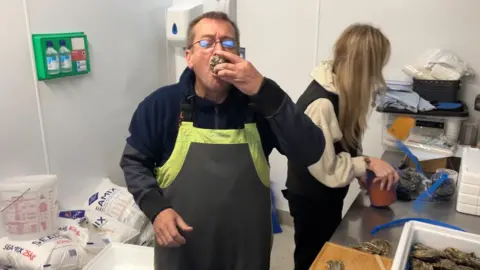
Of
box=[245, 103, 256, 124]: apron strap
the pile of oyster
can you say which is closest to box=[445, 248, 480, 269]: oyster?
the pile of oyster

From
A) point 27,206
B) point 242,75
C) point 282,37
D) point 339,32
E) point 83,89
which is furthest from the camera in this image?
point 282,37

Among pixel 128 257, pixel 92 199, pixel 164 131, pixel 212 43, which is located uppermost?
pixel 212 43

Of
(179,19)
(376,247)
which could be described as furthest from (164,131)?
(179,19)

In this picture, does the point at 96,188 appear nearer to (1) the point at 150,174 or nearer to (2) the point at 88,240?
(2) the point at 88,240

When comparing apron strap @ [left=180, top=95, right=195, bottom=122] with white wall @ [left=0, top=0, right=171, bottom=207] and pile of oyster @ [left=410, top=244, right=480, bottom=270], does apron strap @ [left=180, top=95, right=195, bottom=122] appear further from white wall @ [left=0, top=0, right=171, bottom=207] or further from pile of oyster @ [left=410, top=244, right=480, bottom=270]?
white wall @ [left=0, top=0, right=171, bottom=207]

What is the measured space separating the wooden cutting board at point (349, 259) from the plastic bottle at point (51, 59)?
150 centimetres

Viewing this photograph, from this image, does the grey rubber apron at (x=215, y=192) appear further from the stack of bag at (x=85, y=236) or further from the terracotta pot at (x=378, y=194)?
the stack of bag at (x=85, y=236)

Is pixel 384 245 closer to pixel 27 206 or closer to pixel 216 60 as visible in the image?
pixel 216 60

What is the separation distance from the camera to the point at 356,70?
1.54 metres

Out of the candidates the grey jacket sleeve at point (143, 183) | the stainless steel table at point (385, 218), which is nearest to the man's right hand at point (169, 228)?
the grey jacket sleeve at point (143, 183)

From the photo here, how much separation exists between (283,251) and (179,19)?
1637 millimetres

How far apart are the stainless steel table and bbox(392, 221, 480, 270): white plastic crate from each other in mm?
175

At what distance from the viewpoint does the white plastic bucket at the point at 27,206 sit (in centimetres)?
187

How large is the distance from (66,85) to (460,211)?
6.11ft
